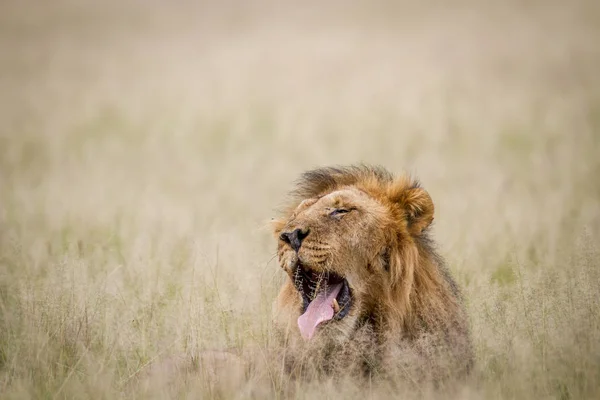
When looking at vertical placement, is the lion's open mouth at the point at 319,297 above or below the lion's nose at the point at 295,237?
below

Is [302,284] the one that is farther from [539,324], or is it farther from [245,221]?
[245,221]

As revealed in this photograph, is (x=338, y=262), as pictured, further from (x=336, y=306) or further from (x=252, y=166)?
(x=252, y=166)

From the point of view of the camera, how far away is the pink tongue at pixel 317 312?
4652 mm

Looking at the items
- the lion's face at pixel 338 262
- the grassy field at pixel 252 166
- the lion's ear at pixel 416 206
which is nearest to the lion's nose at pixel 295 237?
the lion's face at pixel 338 262

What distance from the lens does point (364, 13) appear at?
29266 millimetres

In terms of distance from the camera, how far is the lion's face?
4.66m

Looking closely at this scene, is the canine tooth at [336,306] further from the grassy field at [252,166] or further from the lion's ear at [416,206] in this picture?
the lion's ear at [416,206]

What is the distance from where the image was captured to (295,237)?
15.3 ft

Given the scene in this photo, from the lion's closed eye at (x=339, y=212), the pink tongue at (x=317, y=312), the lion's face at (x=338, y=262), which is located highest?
the lion's closed eye at (x=339, y=212)

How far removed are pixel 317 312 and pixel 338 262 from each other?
0.98 feet

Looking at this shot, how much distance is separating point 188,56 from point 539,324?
19.3 m

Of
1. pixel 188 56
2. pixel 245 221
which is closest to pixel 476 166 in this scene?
pixel 245 221

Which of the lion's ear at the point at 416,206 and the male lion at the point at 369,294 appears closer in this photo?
the male lion at the point at 369,294

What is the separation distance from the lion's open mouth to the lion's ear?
0.51m
